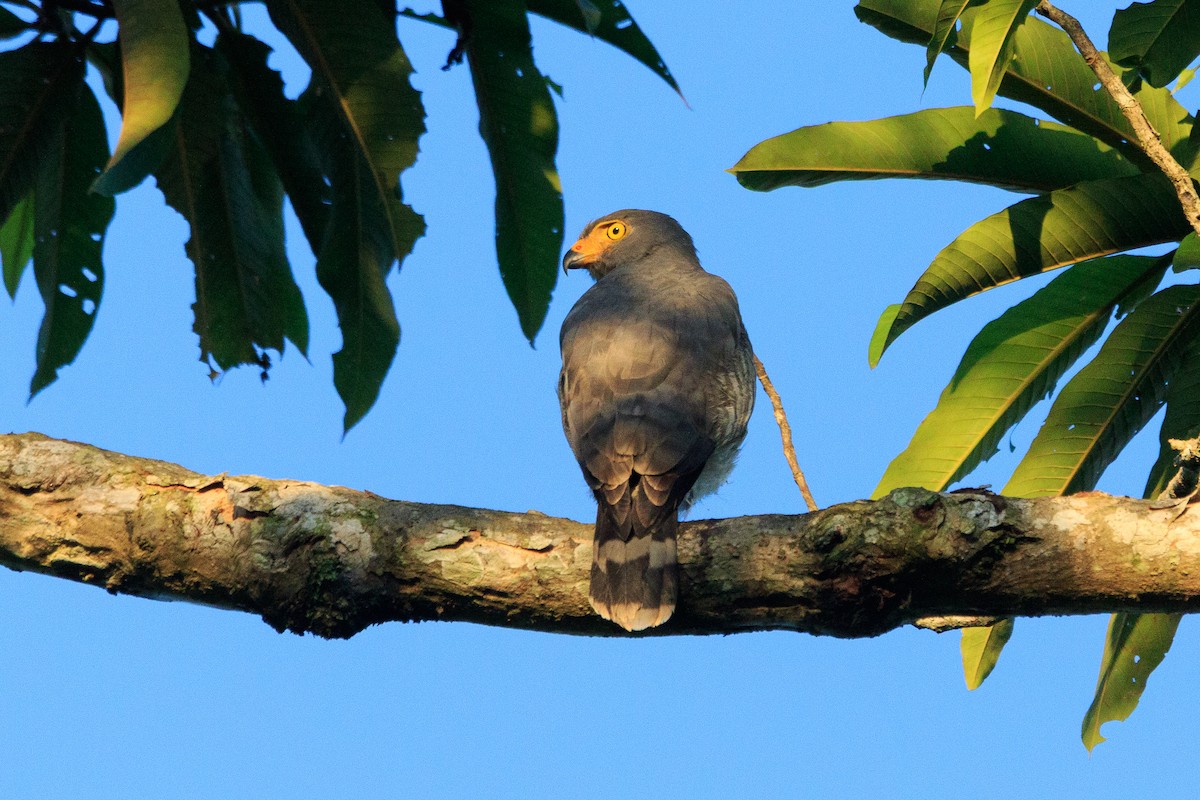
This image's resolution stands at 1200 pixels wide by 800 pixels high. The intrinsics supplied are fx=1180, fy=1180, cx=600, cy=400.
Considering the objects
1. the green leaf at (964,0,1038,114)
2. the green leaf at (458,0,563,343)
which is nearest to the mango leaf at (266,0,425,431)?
the green leaf at (458,0,563,343)

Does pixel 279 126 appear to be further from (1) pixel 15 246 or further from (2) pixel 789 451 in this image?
(2) pixel 789 451

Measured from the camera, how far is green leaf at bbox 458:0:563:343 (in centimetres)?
509

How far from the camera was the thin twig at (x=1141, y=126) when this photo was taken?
142 inches

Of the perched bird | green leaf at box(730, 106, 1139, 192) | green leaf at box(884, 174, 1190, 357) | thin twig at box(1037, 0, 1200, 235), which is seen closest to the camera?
the perched bird

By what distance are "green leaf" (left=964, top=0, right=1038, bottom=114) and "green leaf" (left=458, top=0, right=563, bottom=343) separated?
193 centimetres

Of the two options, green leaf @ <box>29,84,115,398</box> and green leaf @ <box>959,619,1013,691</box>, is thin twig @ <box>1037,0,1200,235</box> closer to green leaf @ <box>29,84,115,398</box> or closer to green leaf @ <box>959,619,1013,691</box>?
green leaf @ <box>959,619,1013,691</box>

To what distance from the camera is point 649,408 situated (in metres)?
4.34

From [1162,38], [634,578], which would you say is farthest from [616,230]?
[634,578]

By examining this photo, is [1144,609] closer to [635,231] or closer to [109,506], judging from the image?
[109,506]

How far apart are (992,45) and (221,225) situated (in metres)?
3.33

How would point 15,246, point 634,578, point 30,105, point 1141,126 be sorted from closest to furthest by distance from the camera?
point 634,578
point 1141,126
point 30,105
point 15,246

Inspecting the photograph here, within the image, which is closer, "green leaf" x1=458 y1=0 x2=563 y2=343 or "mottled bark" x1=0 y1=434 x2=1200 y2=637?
"mottled bark" x1=0 y1=434 x2=1200 y2=637

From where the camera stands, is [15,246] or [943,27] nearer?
[943,27]

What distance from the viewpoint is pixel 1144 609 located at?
320 centimetres
